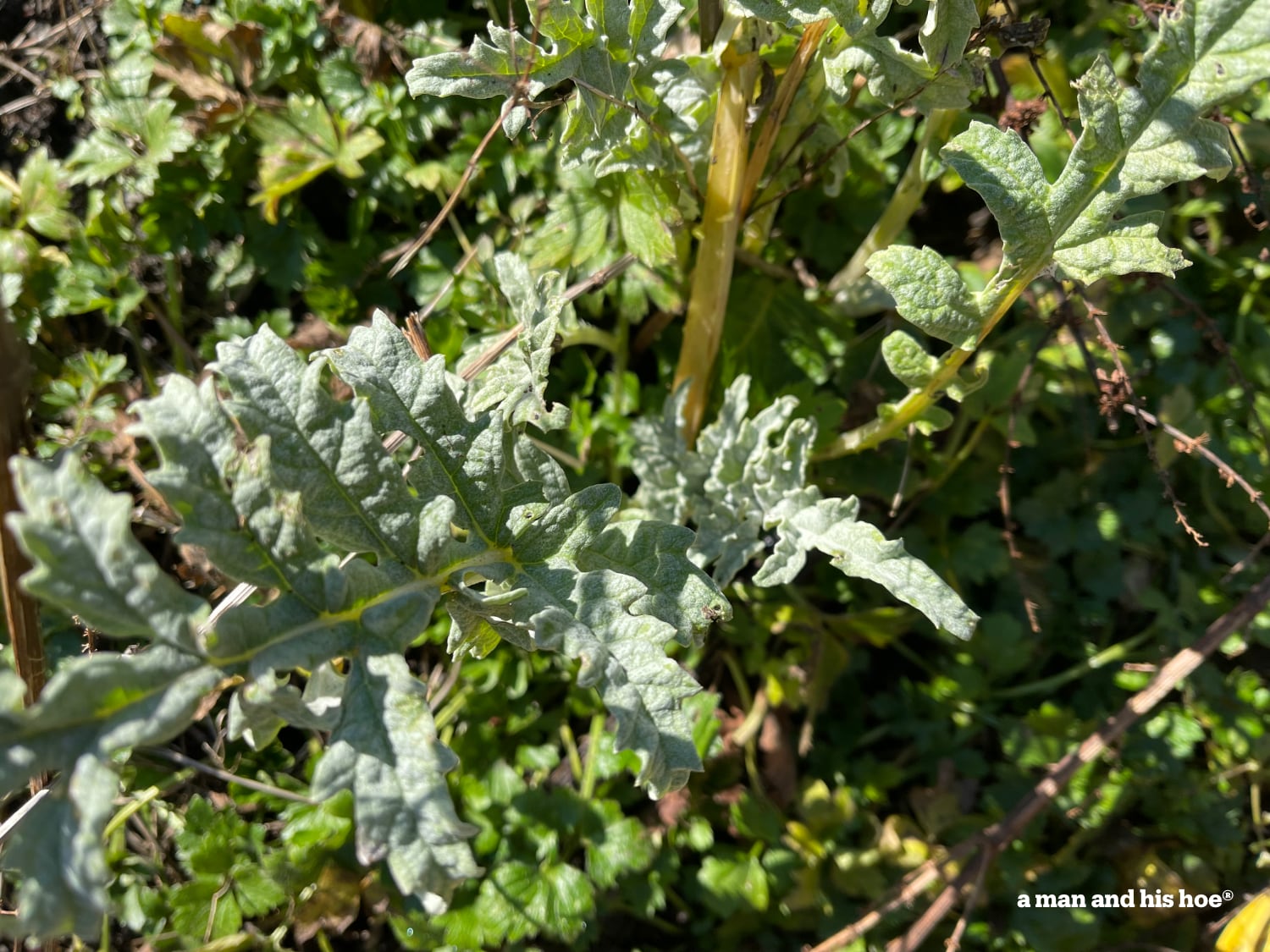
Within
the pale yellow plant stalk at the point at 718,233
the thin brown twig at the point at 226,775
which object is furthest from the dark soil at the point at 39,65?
the pale yellow plant stalk at the point at 718,233

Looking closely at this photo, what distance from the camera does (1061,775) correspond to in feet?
7.30

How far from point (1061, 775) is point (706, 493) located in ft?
3.83

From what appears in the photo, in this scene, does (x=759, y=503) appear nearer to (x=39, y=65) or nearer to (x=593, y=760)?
(x=593, y=760)

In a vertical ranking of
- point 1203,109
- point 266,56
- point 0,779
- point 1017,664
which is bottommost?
point 1017,664

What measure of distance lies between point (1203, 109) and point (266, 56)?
7.37 ft

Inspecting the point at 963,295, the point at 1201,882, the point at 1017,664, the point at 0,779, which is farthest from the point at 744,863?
the point at 0,779

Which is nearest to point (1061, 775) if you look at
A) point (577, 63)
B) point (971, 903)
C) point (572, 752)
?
point (971, 903)

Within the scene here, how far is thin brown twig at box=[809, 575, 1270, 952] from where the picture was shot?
7.08 feet

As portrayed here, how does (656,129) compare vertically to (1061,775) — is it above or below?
above

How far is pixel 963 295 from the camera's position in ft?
5.03

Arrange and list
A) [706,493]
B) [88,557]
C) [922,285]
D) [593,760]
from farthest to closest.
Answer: [593,760]
[706,493]
[922,285]
[88,557]

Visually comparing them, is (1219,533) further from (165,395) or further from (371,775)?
(165,395)

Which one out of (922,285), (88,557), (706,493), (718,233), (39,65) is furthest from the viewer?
(39,65)

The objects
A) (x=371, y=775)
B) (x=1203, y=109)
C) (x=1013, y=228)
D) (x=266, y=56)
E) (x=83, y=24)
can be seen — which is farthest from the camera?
(x=83, y=24)
